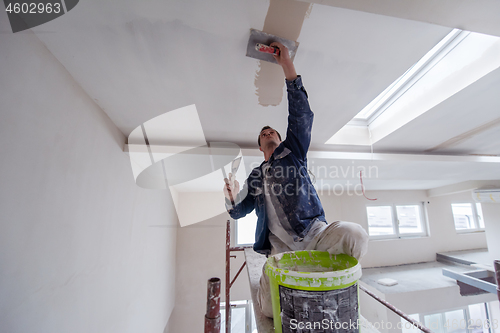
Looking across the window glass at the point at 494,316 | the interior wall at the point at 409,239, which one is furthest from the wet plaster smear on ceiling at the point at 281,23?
the window glass at the point at 494,316

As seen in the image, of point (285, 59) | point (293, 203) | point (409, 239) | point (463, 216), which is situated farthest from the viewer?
point (463, 216)

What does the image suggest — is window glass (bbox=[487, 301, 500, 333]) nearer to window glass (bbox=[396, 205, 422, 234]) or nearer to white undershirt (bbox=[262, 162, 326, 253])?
window glass (bbox=[396, 205, 422, 234])

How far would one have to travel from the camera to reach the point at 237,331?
4605 mm

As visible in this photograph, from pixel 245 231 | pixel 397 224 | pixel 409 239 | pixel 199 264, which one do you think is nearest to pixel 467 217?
pixel 409 239

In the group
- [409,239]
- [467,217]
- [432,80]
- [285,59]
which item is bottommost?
[409,239]

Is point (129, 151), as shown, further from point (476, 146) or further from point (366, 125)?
point (476, 146)

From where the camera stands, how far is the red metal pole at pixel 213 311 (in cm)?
134

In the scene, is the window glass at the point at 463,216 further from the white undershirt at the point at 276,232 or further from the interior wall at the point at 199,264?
the white undershirt at the point at 276,232

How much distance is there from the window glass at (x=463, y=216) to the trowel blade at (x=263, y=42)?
8.11 metres

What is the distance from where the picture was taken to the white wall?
2.76 feet

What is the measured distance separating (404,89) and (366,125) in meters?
0.58

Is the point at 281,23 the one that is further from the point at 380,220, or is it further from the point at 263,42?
the point at 380,220

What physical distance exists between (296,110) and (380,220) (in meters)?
6.33

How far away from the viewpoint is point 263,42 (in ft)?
3.31
